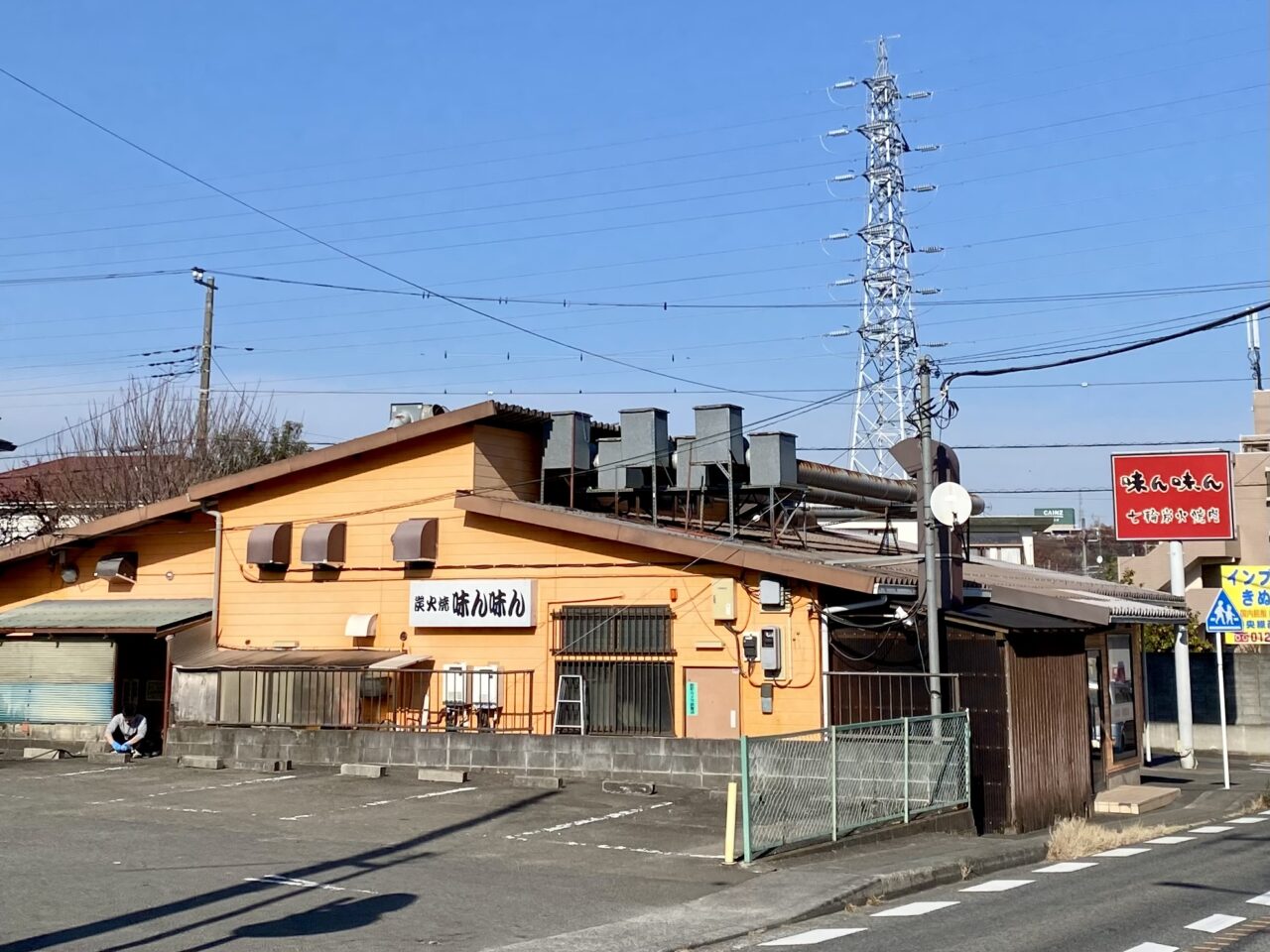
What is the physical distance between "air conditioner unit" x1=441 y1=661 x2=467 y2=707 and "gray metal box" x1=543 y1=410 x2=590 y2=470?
13.4 ft

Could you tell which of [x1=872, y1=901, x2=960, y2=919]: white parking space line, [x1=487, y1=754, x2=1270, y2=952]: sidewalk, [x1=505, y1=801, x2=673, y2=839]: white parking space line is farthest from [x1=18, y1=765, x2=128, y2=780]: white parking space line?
[x1=872, y1=901, x2=960, y2=919]: white parking space line

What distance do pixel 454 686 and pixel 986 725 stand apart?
922 cm

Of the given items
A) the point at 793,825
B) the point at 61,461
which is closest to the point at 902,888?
the point at 793,825

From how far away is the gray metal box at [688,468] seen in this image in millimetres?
23203

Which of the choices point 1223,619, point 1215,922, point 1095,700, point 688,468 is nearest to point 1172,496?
point 1223,619

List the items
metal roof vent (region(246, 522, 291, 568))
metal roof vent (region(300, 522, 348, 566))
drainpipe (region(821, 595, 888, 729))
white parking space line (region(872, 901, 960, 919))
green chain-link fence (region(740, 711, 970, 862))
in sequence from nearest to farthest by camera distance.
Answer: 1. white parking space line (region(872, 901, 960, 919))
2. green chain-link fence (region(740, 711, 970, 862))
3. drainpipe (region(821, 595, 888, 729))
4. metal roof vent (region(300, 522, 348, 566))
5. metal roof vent (region(246, 522, 291, 568))

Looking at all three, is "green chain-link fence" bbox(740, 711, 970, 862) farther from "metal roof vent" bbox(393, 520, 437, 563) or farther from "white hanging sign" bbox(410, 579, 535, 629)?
"metal roof vent" bbox(393, 520, 437, 563)

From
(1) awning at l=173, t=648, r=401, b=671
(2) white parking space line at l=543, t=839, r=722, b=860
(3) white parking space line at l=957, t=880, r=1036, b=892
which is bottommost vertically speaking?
(3) white parking space line at l=957, t=880, r=1036, b=892

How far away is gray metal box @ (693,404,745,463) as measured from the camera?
22.8m

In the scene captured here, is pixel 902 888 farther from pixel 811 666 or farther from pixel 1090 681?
pixel 1090 681

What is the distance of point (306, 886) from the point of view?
12.2 metres

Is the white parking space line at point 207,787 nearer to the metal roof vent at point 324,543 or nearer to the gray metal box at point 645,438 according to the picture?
the metal roof vent at point 324,543

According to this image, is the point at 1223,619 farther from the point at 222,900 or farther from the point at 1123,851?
the point at 222,900

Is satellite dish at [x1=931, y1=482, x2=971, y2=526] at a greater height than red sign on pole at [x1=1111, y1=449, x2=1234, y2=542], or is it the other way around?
red sign on pole at [x1=1111, y1=449, x2=1234, y2=542]
